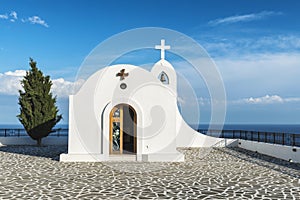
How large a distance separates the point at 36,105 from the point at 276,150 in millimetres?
14277

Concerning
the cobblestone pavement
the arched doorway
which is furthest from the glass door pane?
the cobblestone pavement

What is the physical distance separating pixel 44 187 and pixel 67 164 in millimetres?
4424

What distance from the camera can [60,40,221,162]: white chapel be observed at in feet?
46.8

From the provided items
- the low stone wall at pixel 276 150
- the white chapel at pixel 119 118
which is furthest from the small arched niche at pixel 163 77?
the low stone wall at pixel 276 150

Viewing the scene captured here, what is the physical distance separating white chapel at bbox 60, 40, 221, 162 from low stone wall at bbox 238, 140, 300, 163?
184 inches

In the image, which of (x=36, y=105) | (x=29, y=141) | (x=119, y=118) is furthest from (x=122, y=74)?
(x=29, y=141)

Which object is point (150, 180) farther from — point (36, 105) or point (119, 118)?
point (36, 105)

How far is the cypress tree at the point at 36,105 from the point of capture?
21203mm

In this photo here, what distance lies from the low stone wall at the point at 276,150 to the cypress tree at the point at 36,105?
12352 millimetres

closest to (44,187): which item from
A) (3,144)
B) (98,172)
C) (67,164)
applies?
(98,172)

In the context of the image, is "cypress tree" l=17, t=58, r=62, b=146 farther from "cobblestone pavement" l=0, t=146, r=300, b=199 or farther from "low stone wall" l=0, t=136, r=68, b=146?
"cobblestone pavement" l=0, t=146, r=300, b=199

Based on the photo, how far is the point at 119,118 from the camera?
49.1ft

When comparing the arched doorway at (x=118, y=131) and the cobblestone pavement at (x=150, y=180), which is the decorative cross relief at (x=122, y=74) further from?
the cobblestone pavement at (x=150, y=180)

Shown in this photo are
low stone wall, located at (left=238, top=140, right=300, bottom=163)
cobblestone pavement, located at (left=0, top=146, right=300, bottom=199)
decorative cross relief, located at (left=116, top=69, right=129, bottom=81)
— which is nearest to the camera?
cobblestone pavement, located at (left=0, top=146, right=300, bottom=199)
